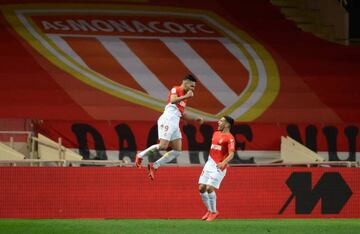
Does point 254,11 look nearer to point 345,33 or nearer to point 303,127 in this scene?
point 345,33

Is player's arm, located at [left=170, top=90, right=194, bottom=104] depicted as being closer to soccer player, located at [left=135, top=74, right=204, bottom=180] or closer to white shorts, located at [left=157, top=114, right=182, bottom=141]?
soccer player, located at [left=135, top=74, right=204, bottom=180]

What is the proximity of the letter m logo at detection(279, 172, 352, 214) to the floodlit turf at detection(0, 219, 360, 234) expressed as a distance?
0.69 metres

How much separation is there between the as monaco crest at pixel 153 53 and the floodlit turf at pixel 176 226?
4779 mm

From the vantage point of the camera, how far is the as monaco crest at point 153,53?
20.6 metres

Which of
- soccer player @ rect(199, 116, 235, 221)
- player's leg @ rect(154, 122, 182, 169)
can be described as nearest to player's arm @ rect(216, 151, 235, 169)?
soccer player @ rect(199, 116, 235, 221)

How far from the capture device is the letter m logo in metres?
17.3

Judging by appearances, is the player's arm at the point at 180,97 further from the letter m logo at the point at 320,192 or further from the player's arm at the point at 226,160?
the letter m logo at the point at 320,192

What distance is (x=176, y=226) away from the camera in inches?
576

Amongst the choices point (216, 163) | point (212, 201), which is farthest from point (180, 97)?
point (212, 201)

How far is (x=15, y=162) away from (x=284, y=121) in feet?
22.5

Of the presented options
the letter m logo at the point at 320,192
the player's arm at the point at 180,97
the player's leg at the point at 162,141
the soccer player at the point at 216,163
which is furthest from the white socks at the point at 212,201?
the letter m logo at the point at 320,192

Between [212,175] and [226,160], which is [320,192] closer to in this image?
[212,175]

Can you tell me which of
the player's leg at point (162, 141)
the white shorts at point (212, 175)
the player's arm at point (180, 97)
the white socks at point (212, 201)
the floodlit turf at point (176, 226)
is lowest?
the floodlit turf at point (176, 226)

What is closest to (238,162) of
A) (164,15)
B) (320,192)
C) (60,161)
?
(320,192)
